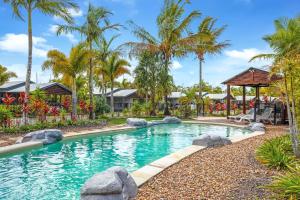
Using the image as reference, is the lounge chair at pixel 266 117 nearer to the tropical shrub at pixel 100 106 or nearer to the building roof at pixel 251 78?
the building roof at pixel 251 78

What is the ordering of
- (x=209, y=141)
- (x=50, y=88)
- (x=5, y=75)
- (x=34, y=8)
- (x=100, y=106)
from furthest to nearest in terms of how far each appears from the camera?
(x=5, y=75) < (x=50, y=88) < (x=100, y=106) < (x=34, y=8) < (x=209, y=141)

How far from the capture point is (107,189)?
4.05 meters

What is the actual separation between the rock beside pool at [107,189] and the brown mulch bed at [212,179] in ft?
0.86

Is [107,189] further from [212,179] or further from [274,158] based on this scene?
[274,158]

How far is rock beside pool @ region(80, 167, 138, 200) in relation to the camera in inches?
159

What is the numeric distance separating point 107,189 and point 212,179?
6.89ft

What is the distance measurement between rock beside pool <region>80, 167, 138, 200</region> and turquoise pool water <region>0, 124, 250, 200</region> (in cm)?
130

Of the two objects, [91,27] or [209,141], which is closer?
[209,141]

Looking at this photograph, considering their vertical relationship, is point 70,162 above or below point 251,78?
below

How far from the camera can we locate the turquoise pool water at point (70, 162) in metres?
5.66

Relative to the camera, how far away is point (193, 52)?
2300 centimetres

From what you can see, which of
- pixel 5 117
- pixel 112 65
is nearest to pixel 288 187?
pixel 5 117

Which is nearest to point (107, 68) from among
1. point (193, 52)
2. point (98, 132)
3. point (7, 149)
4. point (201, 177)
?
point (193, 52)

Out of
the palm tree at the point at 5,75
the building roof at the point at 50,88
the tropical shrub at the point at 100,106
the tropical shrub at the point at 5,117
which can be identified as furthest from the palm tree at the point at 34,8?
the palm tree at the point at 5,75
